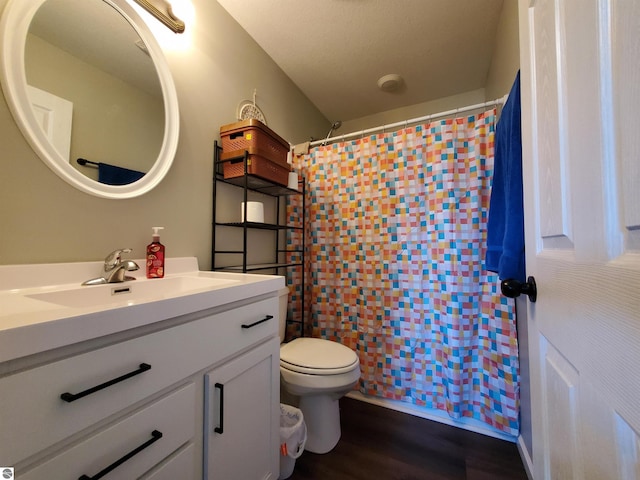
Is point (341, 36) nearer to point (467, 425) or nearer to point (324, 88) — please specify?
point (324, 88)

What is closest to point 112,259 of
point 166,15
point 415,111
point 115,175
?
point 115,175

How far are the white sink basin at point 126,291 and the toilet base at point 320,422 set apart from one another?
2.65 ft

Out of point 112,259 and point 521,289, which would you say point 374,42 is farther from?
point 112,259

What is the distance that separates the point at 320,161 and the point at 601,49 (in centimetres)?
157

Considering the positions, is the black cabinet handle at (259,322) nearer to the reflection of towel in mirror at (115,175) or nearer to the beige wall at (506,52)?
the reflection of towel in mirror at (115,175)

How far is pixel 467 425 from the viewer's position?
4.56 ft

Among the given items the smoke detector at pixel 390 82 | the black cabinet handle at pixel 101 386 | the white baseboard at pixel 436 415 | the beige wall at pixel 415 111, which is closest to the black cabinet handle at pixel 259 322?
the black cabinet handle at pixel 101 386

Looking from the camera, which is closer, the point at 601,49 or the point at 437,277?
the point at 601,49

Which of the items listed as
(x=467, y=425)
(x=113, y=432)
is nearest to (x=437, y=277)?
(x=467, y=425)

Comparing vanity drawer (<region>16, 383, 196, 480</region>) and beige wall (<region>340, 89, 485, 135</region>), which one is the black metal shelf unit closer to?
vanity drawer (<region>16, 383, 196, 480</region>)

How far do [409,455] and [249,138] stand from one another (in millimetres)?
1757

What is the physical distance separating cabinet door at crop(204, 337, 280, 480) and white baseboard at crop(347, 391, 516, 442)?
847 mm

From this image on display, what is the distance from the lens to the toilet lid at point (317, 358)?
1.19 metres

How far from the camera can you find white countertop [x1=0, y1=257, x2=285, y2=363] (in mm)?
396
